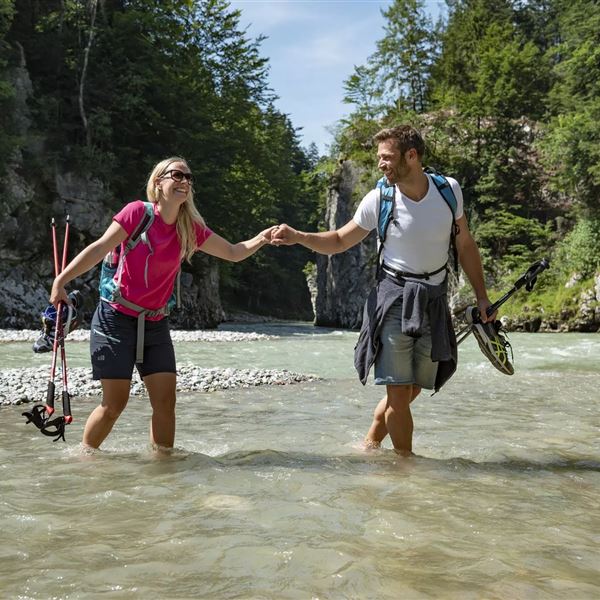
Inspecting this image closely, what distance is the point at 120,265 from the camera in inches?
186

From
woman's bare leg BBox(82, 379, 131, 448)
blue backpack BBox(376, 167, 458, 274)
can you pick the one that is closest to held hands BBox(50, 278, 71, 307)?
woman's bare leg BBox(82, 379, 131, 448)

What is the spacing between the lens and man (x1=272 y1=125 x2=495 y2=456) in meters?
4.71

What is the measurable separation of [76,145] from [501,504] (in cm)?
2899

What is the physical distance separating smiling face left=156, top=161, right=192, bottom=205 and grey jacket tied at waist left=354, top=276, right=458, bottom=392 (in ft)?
5.21

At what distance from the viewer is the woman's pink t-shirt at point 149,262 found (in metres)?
4.67

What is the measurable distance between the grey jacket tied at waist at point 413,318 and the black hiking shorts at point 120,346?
1.43 meters

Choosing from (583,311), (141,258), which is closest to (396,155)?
(141,258)

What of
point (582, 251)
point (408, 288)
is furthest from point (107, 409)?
point (582, 251)

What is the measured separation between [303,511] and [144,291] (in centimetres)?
199

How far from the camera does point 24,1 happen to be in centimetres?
3166

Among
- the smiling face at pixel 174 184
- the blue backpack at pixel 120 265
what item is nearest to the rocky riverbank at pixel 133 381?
the blue backpack at pixel 120 265

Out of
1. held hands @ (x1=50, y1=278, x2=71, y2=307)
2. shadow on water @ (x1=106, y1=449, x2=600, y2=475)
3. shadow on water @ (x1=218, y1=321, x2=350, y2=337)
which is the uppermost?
held hands @ (x1=50, y1=278, x2=71, y2=307)

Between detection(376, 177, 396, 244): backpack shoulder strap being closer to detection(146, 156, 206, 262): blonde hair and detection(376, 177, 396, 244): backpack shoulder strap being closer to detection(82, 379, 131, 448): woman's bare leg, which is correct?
detection(146, 156, 206, 262): blonde hair

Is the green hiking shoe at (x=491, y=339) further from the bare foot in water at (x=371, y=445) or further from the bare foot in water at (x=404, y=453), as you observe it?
the bare foot in water at (x=371, y=445)
